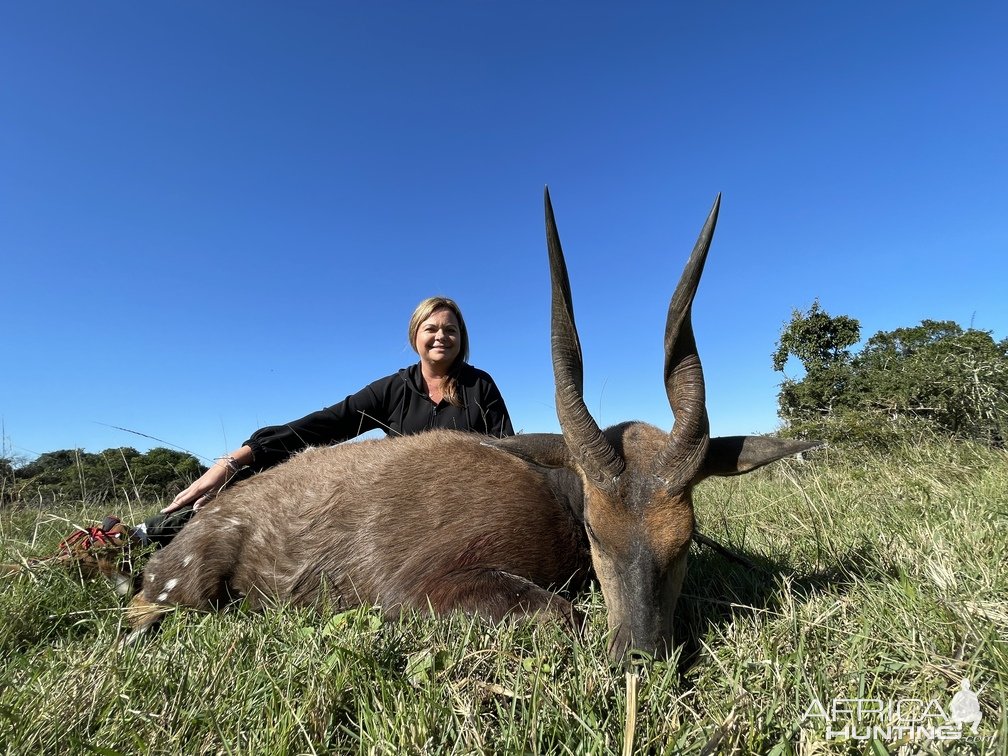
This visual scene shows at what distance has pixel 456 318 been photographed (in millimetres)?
5781

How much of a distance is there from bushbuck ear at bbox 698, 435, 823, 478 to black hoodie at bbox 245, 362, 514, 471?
258 cm

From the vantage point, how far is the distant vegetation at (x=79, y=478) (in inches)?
245

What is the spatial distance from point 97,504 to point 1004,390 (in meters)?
14.3

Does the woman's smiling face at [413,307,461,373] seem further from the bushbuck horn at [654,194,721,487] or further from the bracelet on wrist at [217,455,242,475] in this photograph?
the bushbuck horn at [654,194,721,487]

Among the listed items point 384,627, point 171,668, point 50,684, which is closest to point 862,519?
point 384,627

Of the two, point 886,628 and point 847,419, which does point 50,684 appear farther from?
point 847,419

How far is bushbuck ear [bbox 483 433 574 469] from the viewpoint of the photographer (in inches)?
122

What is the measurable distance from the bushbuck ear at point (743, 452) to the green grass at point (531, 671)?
0.64 m

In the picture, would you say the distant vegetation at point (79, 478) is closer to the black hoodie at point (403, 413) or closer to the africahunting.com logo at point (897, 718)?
the black hoodie at point (403, 413)

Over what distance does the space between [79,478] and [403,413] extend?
3625 mm

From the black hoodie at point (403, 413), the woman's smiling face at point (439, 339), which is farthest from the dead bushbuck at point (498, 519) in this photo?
the woman's smiling face at point (439, 339)

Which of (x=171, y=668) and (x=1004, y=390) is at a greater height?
(x=1004, y=390)

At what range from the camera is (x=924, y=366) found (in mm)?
10516

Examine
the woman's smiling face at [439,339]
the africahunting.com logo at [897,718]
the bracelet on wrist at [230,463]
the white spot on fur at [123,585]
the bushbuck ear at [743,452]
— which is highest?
the woman's smiling face at [439,339]
